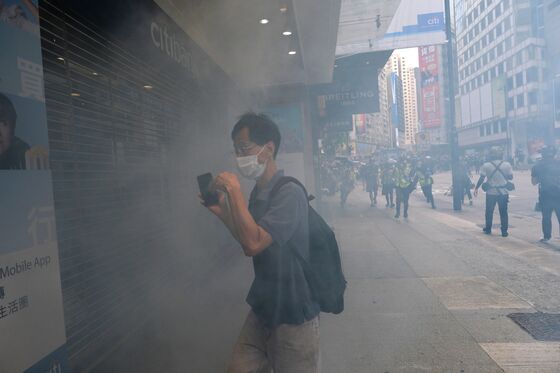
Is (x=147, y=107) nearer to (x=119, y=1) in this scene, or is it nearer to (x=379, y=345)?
(x=119, y=1)

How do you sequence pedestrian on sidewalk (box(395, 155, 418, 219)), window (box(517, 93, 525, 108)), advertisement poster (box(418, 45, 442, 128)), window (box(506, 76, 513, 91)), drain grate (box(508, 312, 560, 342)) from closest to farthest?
drain grate (box(508, 312, 560, 342)), pedestrian on sidewalk (box(395, 155, 418, 219)), window (box(517, 93, 525, 108)), window (box(506, 76, 513, 91)), advertisement poster (box(418, 45, 442, 128))

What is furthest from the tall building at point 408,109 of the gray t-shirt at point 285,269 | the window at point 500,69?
the gray t-shirt at point 285,269

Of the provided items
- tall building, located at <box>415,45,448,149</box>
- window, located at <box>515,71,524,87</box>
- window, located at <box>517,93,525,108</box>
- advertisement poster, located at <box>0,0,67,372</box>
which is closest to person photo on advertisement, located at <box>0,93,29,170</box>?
advertisement poster, located at <box>0,0,67,372</box>

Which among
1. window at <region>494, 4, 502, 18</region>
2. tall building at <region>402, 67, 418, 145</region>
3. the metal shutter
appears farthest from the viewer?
tall building at <region>402, 67, 418, 145</region>

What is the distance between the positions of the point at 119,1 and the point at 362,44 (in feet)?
20.6

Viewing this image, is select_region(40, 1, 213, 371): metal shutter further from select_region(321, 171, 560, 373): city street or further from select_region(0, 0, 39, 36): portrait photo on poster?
select_region(321, 171, 560, 373): city street

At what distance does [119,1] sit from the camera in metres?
2.46

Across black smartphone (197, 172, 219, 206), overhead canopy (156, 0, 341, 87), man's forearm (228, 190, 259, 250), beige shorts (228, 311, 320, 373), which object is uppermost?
overhead canopy (156, 0, 341, 87)

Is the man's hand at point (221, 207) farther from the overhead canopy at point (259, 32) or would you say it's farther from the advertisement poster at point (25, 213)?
the overhead canopy at point (259, 32)

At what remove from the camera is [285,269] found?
1.27 meters

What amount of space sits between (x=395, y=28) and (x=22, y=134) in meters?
7.73

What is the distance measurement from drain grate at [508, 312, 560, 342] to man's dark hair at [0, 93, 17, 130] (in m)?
2.84

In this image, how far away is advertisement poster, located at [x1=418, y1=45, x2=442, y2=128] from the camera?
5556cm

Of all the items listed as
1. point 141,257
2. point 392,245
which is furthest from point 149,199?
point 392,245
